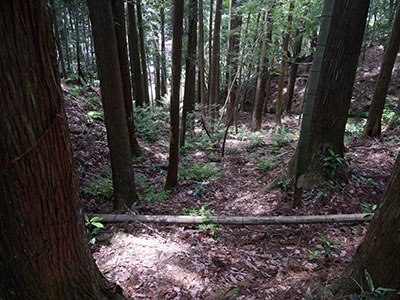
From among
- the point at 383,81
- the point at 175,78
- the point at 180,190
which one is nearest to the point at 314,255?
the point at 180,190

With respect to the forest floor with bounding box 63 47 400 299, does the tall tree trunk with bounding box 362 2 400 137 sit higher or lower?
higher

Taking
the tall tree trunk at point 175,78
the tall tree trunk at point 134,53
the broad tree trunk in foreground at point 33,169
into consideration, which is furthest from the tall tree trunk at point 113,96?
the tall tree trunk at point 134,53

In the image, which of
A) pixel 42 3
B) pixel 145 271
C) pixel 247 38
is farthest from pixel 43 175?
pixel 247 38

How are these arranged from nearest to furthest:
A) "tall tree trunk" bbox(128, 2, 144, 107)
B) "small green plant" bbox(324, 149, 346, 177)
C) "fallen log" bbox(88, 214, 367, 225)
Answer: "fallen log" bbox(88, 214, 367, 225) < "small green plant" bbox(324, 149, 346, 177) < "tall tree trunk" bbox(128, 2, 144, 107)

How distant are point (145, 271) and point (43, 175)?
2.16 m

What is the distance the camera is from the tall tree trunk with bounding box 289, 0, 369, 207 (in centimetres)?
419

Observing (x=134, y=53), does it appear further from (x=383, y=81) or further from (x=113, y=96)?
(x=383, y=81)

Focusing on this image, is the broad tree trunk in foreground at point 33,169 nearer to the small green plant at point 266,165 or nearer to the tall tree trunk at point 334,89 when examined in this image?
the tall tree trunk at point 334,89

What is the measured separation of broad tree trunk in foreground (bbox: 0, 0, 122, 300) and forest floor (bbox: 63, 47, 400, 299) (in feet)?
4.39

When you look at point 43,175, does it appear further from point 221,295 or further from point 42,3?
point 221,295

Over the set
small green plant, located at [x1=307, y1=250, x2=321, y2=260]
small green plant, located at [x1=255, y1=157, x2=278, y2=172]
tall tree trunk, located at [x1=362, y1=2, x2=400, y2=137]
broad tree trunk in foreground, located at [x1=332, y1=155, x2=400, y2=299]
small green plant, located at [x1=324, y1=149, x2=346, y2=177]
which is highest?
tall tree trunk, located at [x1=362, y1=2, x2=400, y2=137]

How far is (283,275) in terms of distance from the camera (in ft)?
9.91

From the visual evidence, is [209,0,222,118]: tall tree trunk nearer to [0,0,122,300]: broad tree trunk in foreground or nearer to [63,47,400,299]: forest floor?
[63,47,400,299]: forest floor

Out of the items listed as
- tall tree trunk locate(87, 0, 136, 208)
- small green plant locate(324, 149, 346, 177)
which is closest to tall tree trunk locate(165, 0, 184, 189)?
tall tree trunk locate(87, 0, 136, 208)
